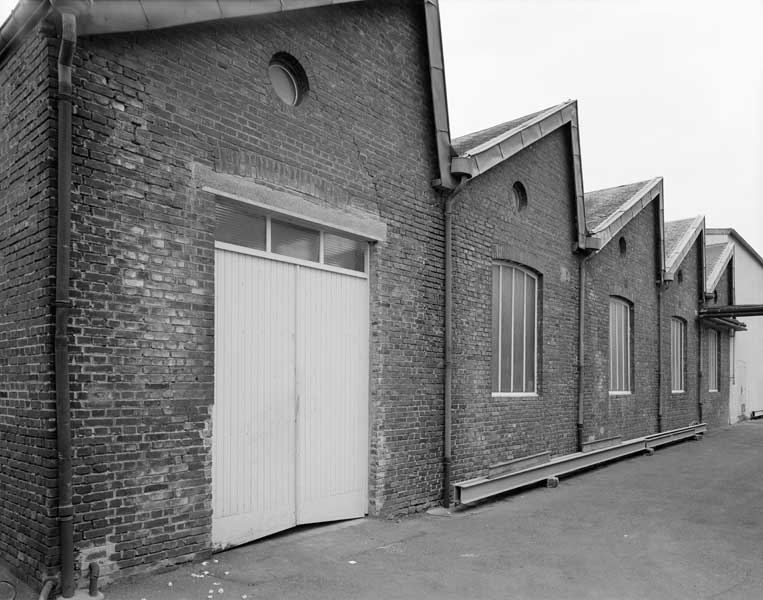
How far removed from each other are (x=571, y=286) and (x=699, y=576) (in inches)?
282

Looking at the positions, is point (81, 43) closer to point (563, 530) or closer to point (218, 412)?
point (218, 412)

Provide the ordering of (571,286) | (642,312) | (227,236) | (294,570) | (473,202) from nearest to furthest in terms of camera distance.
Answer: (294,570), (227,236), (473,202), (571,286), (642,312)

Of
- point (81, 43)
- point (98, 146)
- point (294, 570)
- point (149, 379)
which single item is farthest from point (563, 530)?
point (81, 43)

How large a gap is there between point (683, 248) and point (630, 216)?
14.8 feet

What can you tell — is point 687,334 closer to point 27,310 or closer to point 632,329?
point 632,329

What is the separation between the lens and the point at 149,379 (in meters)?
5.77

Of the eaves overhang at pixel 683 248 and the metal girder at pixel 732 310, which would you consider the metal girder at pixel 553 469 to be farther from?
the metal girder at pixel 732 310

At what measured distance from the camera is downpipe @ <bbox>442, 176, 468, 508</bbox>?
9.00 metres

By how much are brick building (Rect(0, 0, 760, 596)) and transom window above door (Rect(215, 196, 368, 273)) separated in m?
0.03

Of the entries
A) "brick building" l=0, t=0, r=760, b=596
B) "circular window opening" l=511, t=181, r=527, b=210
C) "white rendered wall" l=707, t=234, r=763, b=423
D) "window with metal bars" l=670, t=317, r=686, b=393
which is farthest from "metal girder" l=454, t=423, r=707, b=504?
"white rendered wall" l=707, t=234, r=763, b=423

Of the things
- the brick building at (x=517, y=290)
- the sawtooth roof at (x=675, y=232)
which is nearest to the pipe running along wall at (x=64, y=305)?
the brick building at (x=517, y=290)

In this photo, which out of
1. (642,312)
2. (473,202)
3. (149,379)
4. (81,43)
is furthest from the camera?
(642,312)

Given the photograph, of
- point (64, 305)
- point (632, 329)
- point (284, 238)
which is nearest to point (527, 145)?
point (284, 238)

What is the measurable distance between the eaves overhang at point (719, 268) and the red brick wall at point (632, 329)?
528cm
